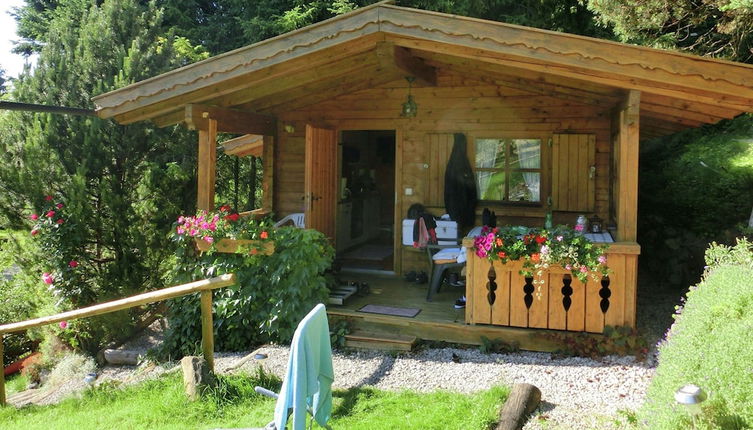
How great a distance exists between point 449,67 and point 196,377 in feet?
15.0

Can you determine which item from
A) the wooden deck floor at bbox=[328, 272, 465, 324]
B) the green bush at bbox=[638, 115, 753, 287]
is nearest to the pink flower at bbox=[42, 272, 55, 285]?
the wooden deck floor at bbox=[328, 272, 465, 324]

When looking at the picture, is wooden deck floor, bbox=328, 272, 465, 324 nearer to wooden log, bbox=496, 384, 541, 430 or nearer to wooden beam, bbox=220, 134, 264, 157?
wooden log, bbox=496, 384, 541, 430

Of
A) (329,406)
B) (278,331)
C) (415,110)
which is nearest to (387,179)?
(415,110)

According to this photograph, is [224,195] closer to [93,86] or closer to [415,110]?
[93,86]

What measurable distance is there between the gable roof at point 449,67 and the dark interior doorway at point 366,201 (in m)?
2.30

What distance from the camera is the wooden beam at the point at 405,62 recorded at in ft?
19.4

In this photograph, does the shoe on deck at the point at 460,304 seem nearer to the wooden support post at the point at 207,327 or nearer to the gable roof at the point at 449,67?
the gable roof at the point at 449,67

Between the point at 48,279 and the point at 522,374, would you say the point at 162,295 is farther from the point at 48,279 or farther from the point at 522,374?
the point at 48,279

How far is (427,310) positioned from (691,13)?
4550 millimetres

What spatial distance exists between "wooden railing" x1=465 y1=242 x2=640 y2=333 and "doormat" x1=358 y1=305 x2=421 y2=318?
67 centimetres

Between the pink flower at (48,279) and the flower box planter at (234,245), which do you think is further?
the pink flower at (48,279)

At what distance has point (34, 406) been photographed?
532cm


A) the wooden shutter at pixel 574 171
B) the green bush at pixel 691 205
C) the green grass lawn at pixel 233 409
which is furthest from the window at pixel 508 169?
the green grass lawn at pixel 233 409

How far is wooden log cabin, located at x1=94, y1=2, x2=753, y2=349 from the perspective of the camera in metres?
5.12
